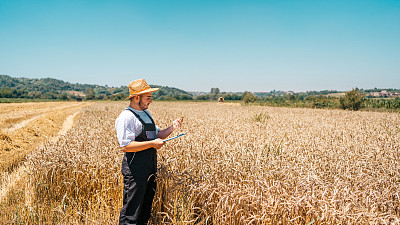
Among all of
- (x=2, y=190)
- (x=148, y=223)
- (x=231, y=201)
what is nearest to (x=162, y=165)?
(x=148, y=223)

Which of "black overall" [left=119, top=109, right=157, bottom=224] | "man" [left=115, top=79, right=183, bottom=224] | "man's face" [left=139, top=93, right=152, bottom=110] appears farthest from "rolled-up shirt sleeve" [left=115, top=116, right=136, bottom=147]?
"man's face" [left=139, top=93, right=152, bottom=110]

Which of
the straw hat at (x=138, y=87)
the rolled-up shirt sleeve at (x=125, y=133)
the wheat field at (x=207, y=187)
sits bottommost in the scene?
the wheat field at (x=207, y=187)

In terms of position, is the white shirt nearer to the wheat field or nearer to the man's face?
the man's face

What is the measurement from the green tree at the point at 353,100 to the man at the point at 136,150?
3366 centimetres

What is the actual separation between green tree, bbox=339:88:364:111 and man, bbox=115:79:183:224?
33.7 metres

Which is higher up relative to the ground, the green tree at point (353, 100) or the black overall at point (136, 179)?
the green tree at point (353, 100)

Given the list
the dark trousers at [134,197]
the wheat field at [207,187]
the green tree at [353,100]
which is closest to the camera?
the wheat field at [207,187]

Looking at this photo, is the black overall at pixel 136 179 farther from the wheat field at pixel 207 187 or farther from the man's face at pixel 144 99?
the wheat field at pixel 207 187

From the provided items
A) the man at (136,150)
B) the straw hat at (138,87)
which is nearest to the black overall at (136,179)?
the man at (136,150)

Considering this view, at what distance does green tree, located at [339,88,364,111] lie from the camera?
1116 inches

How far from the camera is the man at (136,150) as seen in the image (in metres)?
2.70

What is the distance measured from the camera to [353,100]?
28.5m

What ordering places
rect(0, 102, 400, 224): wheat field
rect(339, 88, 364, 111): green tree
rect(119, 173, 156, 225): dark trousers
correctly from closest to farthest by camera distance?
rect(0, 102, 400, 224): wheat field, rect(119, 173, 156, 225): dark trousers, rect(339, 88, 364, 111): green tree

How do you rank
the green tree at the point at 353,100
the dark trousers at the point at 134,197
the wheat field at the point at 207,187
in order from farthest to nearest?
the green tree at the point at 353,100, the dark trousers at the point at 134,197, the wheat field at the point at 207,187
